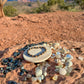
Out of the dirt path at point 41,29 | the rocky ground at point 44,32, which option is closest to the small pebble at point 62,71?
Answer: the rocky ground at point 44,32

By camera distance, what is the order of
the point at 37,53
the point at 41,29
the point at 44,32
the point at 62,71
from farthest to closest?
the point at 41,29
the point at 44,32
the point at 37,53
the point at 62,71

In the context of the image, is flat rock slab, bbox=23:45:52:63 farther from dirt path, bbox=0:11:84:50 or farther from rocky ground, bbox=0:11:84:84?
dirt path, bbox=0:11:84:50

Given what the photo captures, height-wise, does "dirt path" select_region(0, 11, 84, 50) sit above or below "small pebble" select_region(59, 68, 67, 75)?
above

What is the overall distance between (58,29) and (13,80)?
3.28 m

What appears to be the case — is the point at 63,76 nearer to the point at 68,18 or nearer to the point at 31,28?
the point at 31,28

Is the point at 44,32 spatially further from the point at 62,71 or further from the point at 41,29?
the point at 62,71

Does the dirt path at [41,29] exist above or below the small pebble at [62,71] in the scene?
above

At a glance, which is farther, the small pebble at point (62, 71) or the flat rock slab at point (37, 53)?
the flat rock slab at point (37, 53)

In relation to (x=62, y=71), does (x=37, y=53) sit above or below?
above

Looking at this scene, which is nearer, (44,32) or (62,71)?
(62,71)

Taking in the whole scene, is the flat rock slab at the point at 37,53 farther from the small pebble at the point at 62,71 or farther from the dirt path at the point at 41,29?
the dirt path at the point at 41,29

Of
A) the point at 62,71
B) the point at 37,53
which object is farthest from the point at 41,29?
the point at 62,71

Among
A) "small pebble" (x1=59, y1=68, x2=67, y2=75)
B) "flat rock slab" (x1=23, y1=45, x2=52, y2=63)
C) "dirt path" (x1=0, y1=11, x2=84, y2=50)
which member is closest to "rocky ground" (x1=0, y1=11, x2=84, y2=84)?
"dirt path" (x1=0, y1=11, x2=84, y2=50)

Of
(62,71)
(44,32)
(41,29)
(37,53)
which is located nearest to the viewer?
(62,71)
